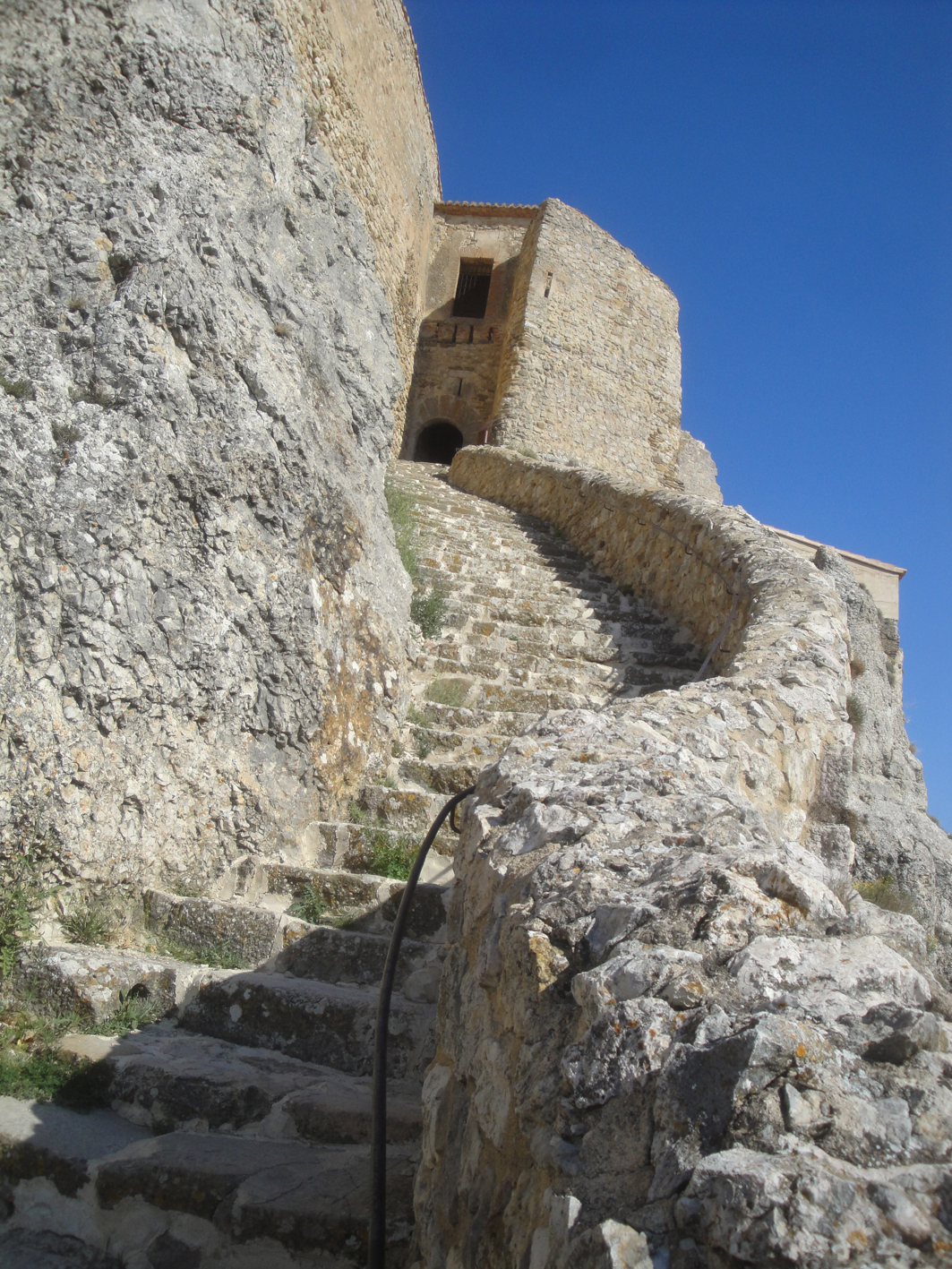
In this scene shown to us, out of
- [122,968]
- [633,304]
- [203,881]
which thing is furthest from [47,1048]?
[633,304]

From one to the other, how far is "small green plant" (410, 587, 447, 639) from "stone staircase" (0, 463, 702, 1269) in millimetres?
976

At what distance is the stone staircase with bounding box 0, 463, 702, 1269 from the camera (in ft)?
6.93

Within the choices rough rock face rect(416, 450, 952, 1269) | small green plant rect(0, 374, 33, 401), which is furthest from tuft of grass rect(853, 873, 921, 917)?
small green plant rect(0, 374, 33, 401)

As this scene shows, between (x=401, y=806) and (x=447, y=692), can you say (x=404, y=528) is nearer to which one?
(x=447, y=692)

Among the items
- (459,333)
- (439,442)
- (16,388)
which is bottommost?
(16,388)

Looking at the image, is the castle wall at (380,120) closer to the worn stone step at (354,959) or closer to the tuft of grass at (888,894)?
the worn stone step at (354,959)

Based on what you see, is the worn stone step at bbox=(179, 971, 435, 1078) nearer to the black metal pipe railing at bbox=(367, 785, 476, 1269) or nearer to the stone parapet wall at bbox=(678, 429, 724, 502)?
the black metal pipe railing at bbox=(367, 785, 476, 1269)

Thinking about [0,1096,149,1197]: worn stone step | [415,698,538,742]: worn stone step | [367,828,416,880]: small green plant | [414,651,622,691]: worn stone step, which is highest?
[414,651,622,691]: worn stone step

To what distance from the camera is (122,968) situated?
2.83m

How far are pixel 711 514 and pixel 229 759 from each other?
4.23 meters

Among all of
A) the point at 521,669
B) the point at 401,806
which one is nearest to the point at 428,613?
the point at 521,669

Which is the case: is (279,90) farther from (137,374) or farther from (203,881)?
(203,881)

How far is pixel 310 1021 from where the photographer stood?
274cm

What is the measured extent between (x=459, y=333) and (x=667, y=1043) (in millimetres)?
17287
